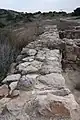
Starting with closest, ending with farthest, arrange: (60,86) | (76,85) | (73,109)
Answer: (73,109), (60,86), (76,85)

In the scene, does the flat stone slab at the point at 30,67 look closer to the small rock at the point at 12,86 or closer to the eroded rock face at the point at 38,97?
the eroded rock face at the point at 38,97

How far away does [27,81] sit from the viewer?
2.64 metres

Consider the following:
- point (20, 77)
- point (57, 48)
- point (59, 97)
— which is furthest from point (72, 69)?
point (59, 97)

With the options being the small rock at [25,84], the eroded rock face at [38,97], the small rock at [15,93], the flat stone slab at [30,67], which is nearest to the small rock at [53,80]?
the eroded rock face at [38,97]

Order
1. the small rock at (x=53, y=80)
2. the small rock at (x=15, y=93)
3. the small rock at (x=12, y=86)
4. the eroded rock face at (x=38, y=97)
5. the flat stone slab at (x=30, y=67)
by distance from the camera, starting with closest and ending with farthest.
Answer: the eroded rock face at (x=38, y=97)
the small rock at (x=15, y=93)
the small rock at (x=12, y=86)
the small rock at (x=53, y=80)
the flat stone slab at (x=30, y=67)

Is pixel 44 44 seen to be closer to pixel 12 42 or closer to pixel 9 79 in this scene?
pixel 12 42

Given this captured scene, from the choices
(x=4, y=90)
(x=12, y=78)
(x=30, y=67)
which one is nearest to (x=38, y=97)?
(x=4, y=90)

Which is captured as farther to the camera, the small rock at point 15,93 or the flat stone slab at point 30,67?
the flat stone slab at point 30,67

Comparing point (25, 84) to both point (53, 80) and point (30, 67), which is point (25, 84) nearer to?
point (53, 80)

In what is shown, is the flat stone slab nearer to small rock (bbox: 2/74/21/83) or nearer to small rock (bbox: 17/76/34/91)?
small rock (bbox: 2/74/21/83)

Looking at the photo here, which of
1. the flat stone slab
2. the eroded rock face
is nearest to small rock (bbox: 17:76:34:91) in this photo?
the eroded rock face

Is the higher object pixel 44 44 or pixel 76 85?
pixel 44 44

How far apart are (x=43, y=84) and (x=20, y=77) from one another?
0.36 metres

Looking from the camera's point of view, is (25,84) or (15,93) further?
(25,84)
